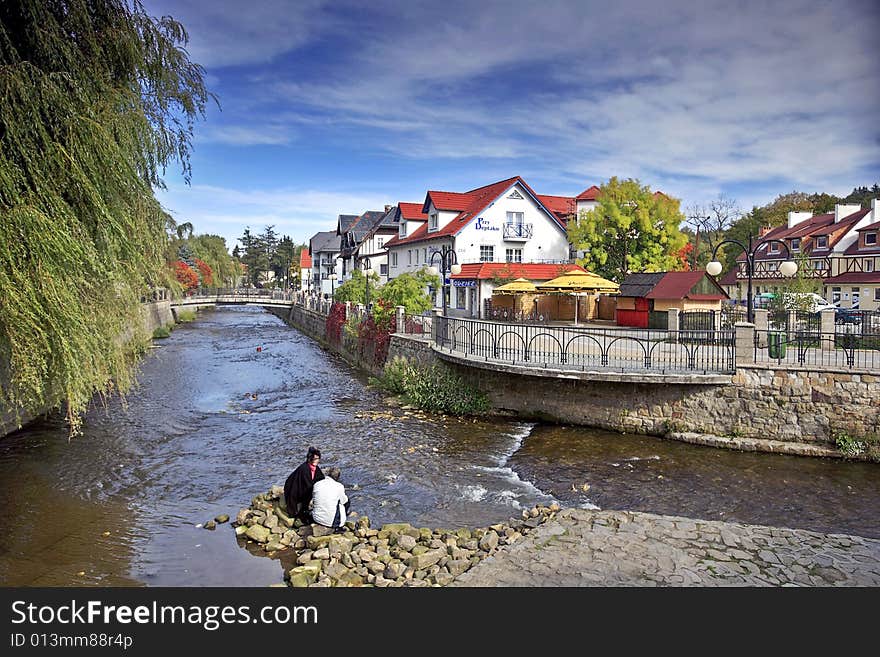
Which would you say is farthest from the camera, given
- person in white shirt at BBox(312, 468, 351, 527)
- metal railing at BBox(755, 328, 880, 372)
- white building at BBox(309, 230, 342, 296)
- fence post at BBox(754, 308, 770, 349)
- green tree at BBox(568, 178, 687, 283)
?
white building at BBox(309, 230, 342, 296)

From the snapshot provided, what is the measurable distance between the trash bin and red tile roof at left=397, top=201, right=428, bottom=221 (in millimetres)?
37978

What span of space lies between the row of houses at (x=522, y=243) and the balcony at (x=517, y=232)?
0.22 ft

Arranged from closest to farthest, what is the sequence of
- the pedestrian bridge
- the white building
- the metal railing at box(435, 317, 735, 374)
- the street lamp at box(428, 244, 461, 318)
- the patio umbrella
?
the metal railing at box(435, 317, 735, 374)
the street lamp at box(428, 244, 461, 318)
the patio umbrella
the pedestrian bridge
the white building

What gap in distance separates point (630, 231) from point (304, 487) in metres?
33.4

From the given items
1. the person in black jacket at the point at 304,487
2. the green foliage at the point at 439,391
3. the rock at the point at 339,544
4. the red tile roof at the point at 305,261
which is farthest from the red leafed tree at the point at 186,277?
the rock at the point at 339,544

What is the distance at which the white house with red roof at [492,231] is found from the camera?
1690 inches

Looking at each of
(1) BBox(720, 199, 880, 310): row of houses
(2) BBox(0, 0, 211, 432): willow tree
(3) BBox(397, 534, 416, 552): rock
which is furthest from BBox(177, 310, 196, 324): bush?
(3) BBox(397, 534, 416, 552): rock

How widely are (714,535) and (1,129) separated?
11.3 metres

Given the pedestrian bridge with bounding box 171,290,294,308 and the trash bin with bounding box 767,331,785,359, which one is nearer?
the trash bin with bounding box 767,331,785,359

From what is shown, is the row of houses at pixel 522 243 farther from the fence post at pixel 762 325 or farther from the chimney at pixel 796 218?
the fence post at pixel 762 325

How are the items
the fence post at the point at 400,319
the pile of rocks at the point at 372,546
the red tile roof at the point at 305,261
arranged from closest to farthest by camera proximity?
the pile of rocks at the point at 372,546 → the fence post at the point at 400,319 → the red tile roof at the point at 305,261

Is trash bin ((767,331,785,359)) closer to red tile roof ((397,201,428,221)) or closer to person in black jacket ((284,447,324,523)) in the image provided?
person in black jacket ((284,447,324,523))

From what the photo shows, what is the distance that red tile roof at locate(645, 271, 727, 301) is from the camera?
26.1m
